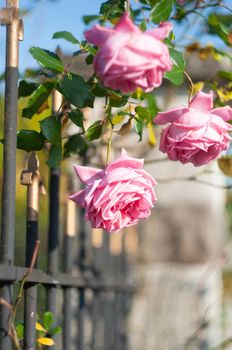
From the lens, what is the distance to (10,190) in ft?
4.67

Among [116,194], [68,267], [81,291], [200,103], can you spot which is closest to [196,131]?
[200,103]

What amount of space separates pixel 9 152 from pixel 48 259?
2.18 ft

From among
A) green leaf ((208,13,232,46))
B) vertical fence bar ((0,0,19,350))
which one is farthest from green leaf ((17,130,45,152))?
green leaf ((208,13,232,46))

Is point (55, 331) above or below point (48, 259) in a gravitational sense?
below

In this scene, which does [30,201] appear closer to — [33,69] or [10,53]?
[10,53]

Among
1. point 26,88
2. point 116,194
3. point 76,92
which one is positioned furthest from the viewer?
point 26,88

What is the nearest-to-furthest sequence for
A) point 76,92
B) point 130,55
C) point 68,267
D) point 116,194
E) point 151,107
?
point 130,55, point 116,194, point 76,92, point 151,107, point 68,267

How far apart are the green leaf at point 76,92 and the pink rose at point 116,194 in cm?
12

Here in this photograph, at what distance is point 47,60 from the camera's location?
1.49 m

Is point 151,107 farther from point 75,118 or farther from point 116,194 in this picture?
point 116,194

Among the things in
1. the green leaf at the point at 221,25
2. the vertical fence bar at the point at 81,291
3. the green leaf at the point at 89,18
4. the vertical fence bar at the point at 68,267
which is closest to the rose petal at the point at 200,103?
the green leaf at the point at 221,25

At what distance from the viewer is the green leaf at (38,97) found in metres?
1.62

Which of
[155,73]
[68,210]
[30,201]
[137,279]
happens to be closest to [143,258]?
[137,279]

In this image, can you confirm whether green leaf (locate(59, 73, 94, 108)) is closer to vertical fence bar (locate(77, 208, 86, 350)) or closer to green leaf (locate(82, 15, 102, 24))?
green leaf (locate(82, 15, 102, 24))
